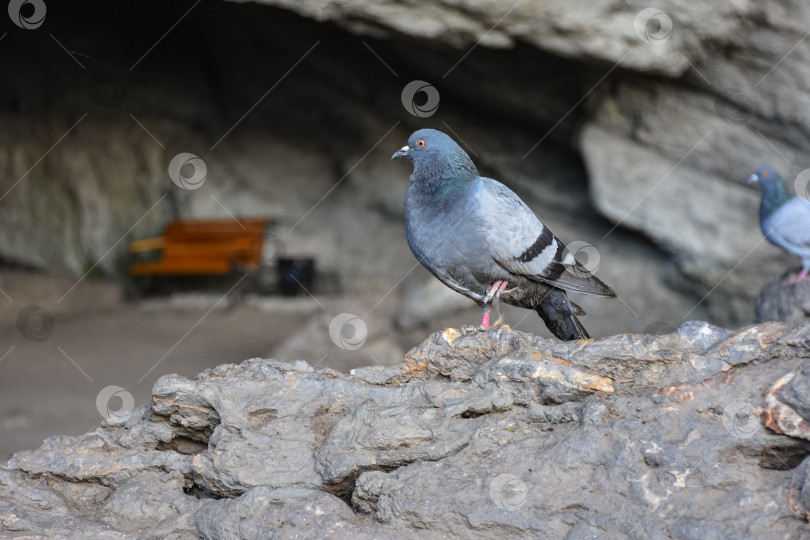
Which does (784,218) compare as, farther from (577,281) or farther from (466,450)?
(466,450)

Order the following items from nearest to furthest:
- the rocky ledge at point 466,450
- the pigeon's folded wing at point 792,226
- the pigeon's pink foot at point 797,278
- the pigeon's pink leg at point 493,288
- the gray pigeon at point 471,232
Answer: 1. the rocky ledge at point 466,450
2. the gray pigeon at point 471,232
3. the pigeon's pink leg at point 493,288
4. the pigeon's folded wing at point 792,226
5. the pigeon's pink foot at point 797,278

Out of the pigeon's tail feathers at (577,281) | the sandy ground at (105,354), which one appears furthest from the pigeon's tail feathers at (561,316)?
the sandy ground at (105,354)

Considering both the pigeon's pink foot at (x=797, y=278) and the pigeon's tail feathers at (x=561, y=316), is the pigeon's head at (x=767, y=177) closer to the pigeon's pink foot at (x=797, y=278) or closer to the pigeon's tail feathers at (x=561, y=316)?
the pigeon's pink foot at (x=797, y=278)

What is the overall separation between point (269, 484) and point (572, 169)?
6117 mm

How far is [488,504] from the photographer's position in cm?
219

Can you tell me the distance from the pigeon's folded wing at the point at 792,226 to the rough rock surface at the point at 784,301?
0.26 metres

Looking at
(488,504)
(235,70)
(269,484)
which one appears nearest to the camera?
(488,504)

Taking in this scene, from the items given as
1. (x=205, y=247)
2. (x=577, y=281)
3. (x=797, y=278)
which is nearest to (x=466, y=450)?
(x=577, y=281)

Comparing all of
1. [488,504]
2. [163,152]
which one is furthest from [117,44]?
[488,504]

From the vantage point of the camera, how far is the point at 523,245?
331cm

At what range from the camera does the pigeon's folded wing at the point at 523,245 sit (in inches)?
128

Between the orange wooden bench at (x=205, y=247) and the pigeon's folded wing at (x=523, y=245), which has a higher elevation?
the orange wooden bench at (x=205, y=247)

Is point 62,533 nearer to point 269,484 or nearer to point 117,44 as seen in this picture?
point 269,484

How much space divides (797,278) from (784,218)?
17.2 inches
